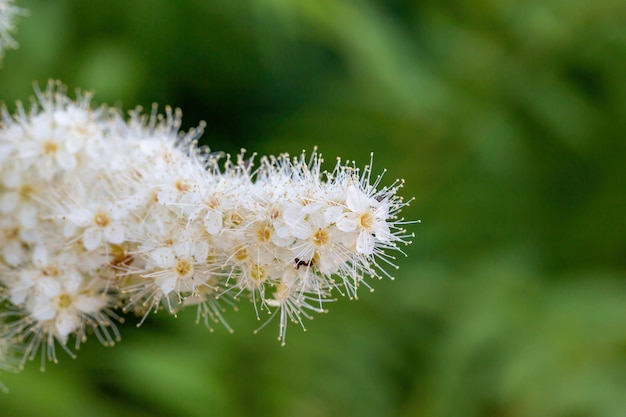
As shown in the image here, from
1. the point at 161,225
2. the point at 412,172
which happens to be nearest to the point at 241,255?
the point at 161,225

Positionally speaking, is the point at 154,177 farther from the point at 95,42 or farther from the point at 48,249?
the point at 95,42

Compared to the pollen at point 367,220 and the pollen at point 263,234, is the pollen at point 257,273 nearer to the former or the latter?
the pollen at point 263,234

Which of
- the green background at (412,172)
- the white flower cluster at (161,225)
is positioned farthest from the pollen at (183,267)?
the green background at (412,172)

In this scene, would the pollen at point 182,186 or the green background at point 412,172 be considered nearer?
the pollen at point 182,186

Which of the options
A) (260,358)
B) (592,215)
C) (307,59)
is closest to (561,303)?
(592,215)

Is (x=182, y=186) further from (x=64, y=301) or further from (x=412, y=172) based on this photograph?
(x=412, y=172)

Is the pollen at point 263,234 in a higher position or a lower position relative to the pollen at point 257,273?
higher
